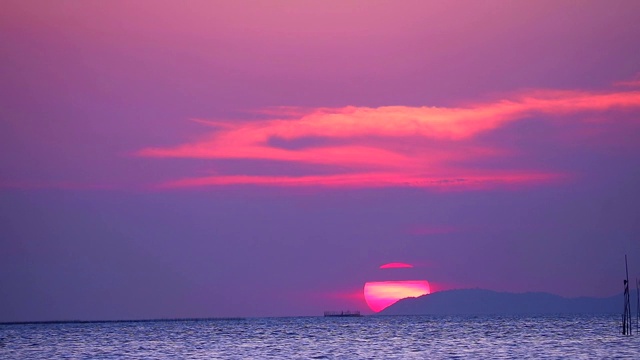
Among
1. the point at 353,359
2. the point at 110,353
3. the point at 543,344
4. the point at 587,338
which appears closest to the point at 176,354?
the point at 110,353

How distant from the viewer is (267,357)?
105 meters

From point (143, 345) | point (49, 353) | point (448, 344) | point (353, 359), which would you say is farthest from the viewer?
point (143, 345)

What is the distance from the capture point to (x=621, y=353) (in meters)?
101

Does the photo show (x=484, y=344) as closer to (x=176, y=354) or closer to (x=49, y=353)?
(x=176, y=354)

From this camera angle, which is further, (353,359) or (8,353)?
(8,353)

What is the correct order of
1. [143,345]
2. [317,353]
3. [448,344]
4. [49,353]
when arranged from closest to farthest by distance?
1. [317,353]
2. [49,353]
3. [448,344]
4. [143,345]

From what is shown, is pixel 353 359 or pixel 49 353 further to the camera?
pixel 49 353

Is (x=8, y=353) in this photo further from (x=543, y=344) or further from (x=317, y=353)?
(x=543, y=344)

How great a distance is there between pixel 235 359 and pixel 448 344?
1383 inches

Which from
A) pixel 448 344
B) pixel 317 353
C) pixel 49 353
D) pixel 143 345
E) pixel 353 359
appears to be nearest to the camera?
pixel 353 359

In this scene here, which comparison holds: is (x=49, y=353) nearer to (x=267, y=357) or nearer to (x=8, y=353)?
(x=8, y=353)

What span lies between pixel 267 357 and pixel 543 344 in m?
38.4

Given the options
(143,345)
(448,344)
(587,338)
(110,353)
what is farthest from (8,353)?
(587,338)

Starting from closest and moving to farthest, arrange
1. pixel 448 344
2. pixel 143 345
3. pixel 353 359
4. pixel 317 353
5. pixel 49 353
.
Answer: pixel 353 359
pixel 317 353
pixel 49 353
pixel 448 344
pixel 143 345
